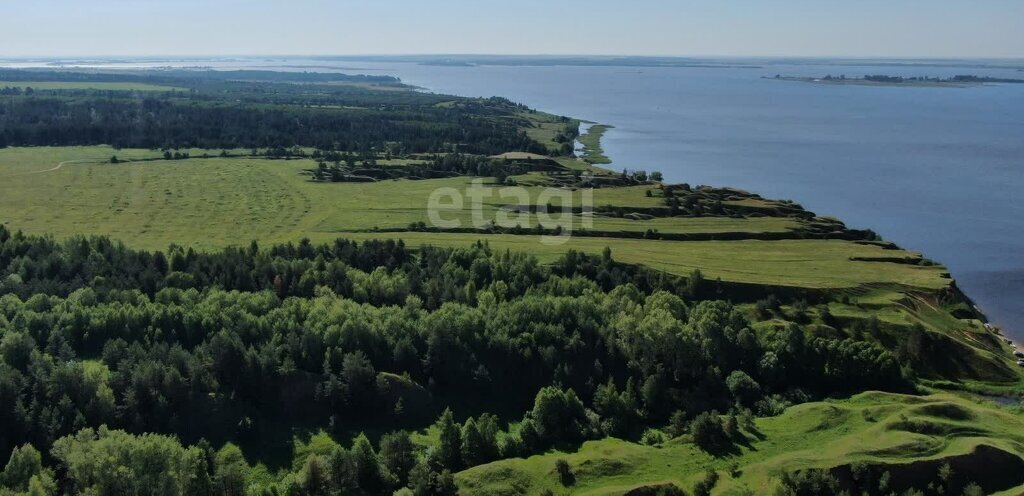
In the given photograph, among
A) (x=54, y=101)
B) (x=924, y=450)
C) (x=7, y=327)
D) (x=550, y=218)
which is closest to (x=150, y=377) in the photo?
(x=7, y=327)

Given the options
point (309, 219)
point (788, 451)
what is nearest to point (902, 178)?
point (309, 219)

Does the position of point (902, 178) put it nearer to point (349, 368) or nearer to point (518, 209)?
point (518, 209)

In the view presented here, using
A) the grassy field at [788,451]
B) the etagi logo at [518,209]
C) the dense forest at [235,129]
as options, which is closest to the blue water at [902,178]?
the grassy field at [788,451]

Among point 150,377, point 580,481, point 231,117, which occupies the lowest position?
point 580,481

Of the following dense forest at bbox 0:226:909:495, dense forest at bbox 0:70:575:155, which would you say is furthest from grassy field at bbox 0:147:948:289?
dense forest at bbox 0:70:575:155

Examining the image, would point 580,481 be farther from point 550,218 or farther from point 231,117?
point 231,117

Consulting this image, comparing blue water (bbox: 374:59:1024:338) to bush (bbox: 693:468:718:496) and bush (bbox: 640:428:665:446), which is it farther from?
bush (bbox: 693:468:718:496)
